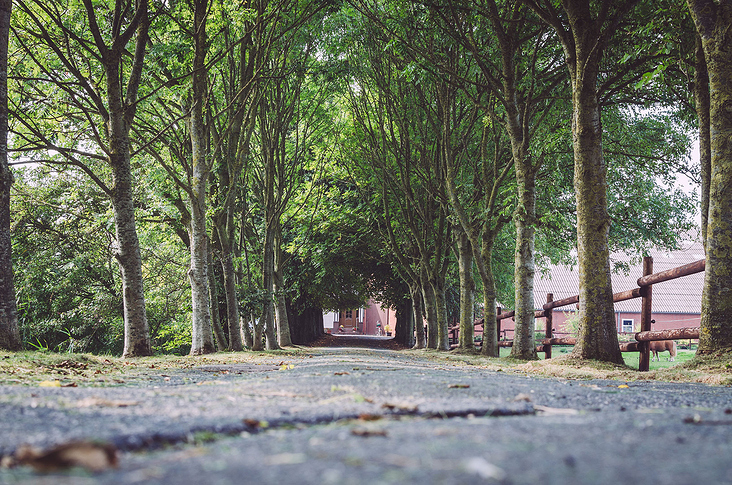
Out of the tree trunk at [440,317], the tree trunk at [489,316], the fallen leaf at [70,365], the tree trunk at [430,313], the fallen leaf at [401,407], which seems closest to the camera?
the fallen leaf at [401,407]

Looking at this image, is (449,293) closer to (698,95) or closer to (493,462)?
(698,95)

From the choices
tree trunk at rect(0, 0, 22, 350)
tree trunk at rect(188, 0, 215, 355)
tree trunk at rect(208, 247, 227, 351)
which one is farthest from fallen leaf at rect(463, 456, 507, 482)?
tree trunk at rect(208, 247, 227, 351)

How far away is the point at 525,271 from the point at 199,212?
6626 millimetres

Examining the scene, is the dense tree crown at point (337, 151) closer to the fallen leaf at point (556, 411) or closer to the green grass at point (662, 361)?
the fallen leaf at point (556, 411)

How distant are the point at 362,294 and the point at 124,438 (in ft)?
96.8

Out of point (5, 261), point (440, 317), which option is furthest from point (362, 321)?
point (5, 261)

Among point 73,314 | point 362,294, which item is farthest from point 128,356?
point 362,294

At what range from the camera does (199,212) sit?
11203mm

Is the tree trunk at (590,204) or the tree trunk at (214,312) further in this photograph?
the tree trunk at (214,312)

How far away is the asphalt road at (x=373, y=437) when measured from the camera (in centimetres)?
140

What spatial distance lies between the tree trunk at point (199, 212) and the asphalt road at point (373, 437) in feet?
25.3

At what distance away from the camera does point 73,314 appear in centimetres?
2086

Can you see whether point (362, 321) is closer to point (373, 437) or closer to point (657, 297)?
point (657, 297)

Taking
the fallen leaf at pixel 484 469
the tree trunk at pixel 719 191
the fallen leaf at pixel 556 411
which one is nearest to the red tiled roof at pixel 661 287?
the tree trunk at pixel 719 191
